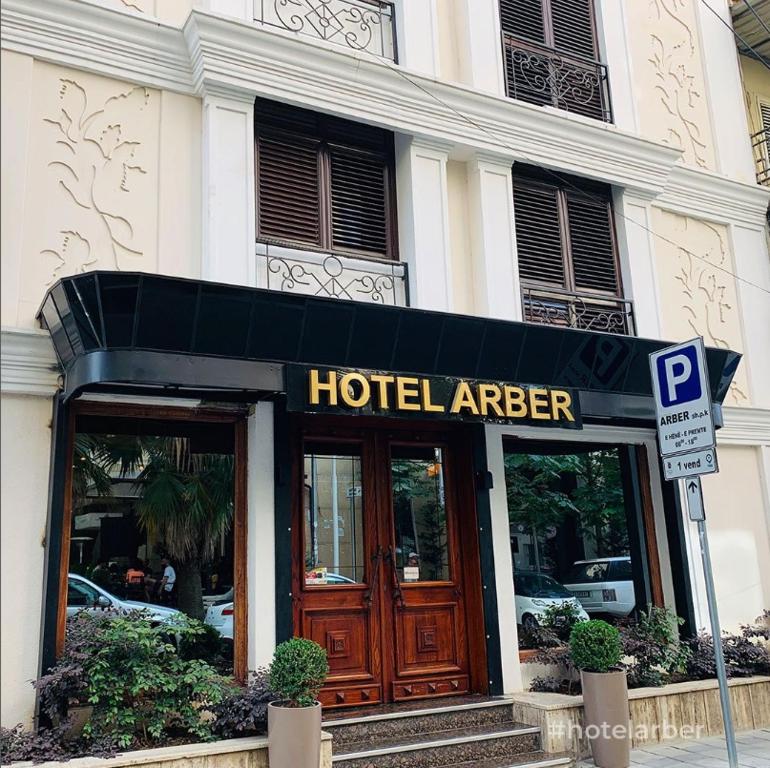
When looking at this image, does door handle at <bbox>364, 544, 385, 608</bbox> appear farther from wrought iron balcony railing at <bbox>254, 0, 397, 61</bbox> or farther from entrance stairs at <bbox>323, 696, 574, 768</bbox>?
wrought iron balcony railing at <bbox>254, 0, 397, 61</bbox>

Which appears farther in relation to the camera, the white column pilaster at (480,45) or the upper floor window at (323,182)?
the white column pilaster at (480,45)

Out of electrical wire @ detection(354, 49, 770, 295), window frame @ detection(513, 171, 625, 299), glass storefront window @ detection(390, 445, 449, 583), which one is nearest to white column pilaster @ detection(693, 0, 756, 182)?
electrical wire @ detection(354, 49, 770, 295)

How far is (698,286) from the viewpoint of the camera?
36.2 ft

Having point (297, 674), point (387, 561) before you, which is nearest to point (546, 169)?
point (387, 561)

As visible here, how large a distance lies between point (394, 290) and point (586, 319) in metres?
2.60

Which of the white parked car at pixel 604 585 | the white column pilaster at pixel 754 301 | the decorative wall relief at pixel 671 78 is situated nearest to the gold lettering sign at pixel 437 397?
the white parked car at pixel 604 585

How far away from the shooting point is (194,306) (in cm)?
637

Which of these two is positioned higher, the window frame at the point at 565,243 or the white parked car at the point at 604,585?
the window frame at the point at 565,243

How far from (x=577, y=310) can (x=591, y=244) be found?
3.30ft

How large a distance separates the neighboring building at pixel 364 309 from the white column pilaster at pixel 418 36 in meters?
0.03

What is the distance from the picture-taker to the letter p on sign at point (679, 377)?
19.6 feet

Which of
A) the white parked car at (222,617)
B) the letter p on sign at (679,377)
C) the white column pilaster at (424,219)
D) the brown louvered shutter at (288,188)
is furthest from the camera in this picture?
the white column pilaster at (424,219)

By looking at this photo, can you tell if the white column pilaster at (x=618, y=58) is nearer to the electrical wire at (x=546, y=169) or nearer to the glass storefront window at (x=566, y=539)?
the electrical wire at (x=546, y=169)

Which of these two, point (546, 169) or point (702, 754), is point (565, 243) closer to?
point (546, 169)
